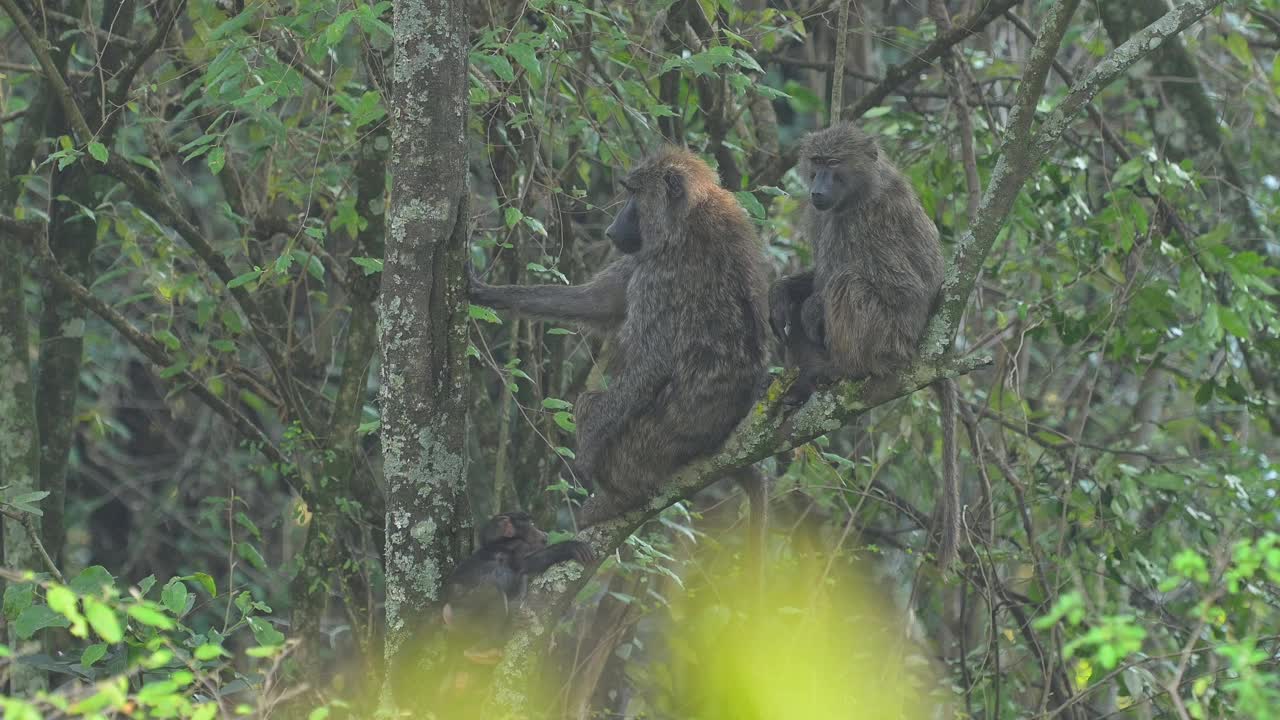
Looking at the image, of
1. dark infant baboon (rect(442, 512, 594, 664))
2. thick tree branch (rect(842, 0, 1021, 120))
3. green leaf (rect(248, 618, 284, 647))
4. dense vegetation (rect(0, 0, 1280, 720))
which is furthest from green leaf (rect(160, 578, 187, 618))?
thick tree branch (rect(842, 0, 1021, 120))

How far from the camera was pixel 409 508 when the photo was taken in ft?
12.8

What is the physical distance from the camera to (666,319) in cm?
509

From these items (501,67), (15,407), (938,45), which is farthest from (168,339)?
(938,45)

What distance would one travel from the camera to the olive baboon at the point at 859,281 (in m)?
4.93

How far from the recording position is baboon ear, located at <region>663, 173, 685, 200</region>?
523 centimetres

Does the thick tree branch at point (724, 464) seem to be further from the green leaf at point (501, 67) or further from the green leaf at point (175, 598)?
the green leaf at point (501, 67)

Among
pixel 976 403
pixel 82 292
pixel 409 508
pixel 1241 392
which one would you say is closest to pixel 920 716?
pixel 976 403

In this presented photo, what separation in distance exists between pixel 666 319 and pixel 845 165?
1033mm

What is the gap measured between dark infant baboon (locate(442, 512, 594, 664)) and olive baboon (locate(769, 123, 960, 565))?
1.08m

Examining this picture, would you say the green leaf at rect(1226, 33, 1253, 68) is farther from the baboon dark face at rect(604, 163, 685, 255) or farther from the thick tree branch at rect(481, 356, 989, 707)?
the thick tree branch at rect(481, 356, 989, 707)

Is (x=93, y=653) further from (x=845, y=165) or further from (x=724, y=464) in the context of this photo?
(x=845, y=165)

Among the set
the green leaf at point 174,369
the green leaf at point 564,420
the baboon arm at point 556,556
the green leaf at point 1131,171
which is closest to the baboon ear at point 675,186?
the green leaf at point 564,420

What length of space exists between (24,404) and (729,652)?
346cm

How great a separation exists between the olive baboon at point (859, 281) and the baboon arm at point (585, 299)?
0.63 metres
